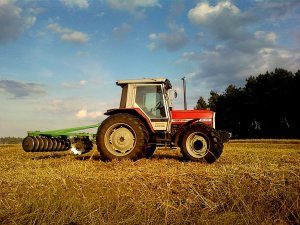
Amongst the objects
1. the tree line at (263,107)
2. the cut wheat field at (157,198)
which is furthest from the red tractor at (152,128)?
the tree line at (263,107)

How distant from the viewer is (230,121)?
2366 inches

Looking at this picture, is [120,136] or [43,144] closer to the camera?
[120,136]

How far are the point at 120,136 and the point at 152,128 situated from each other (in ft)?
3.15

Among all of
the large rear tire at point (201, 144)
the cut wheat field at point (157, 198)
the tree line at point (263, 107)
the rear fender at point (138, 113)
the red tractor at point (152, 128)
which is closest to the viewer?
the cut wheat field at point (157, 198)

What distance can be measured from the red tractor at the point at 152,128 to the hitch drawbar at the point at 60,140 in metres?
1.66

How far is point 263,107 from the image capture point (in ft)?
173

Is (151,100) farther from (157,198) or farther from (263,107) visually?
(263,107)

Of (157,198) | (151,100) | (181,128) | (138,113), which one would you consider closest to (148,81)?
(151,100)

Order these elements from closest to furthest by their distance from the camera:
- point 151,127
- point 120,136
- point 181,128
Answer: point 181,128 < point 120,136 < point 151,127

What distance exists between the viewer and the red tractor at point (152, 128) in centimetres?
941

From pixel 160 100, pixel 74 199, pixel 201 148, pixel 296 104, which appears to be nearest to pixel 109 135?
pixel 160 100

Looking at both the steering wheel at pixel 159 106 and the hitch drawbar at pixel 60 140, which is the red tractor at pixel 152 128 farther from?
the hitch drawbar at pixel 60 140

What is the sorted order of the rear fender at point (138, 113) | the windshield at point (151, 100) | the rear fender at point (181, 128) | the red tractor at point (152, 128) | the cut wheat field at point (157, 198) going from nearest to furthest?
the cut wheat field at point (157, 198) < the red tractor at point (152, 128) < the rear fender at point (181, 128) < the rear fender at point (138, 113) < the windshield at point (151, 100)

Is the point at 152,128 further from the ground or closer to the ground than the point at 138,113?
closer to the ground
